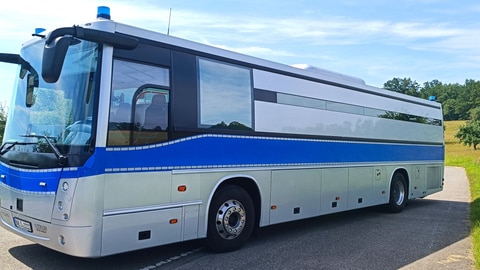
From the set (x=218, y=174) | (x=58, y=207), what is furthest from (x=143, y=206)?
(x=218, y=174)

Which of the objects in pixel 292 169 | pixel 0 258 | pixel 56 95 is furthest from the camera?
pixel 292 169

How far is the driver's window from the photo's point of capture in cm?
554

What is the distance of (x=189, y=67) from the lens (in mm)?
6566

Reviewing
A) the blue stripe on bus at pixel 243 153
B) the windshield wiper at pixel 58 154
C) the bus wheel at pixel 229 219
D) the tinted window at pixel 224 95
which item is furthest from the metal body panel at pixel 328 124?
the windshield wiper at pixel 58 154

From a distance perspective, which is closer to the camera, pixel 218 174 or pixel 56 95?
pixel 56 95

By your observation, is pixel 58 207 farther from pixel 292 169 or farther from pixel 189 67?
pixel 292 169

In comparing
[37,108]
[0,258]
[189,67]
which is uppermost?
[189,67]

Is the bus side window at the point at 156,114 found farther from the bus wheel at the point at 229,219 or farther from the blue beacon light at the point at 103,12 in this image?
the bus wheel at the point at 229,219

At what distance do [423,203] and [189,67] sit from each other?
11317 mm

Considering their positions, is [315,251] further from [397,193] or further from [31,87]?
[397,193]

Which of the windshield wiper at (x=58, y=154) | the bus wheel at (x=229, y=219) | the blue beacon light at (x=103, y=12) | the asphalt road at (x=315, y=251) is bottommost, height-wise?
the asphalt road at (x=315, y=251)

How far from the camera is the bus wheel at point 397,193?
12.1m

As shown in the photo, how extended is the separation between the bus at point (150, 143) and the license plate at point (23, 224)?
1.1 inches

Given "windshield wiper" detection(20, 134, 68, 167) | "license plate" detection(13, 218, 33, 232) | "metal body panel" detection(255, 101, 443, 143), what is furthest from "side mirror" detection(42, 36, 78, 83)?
"metal body panel" detection(255, 101, 443, 143)
